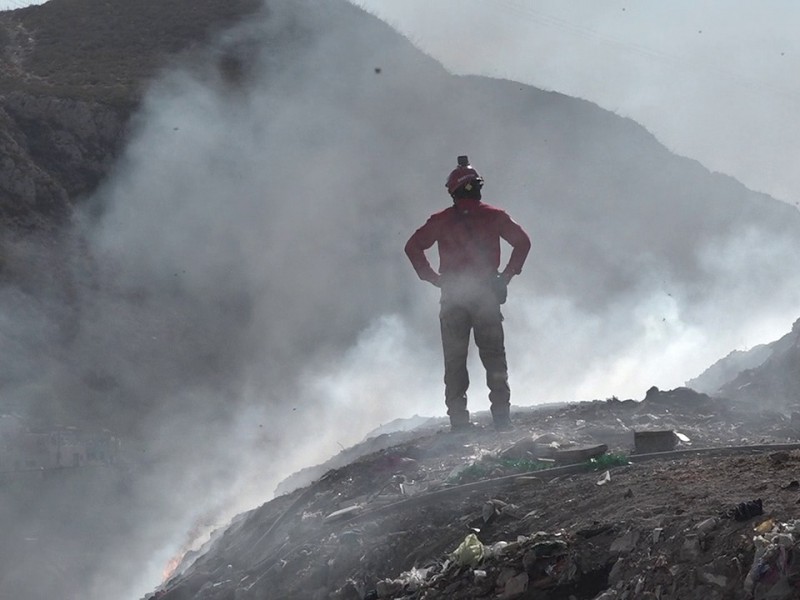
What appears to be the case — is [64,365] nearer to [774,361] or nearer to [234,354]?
[234,354]

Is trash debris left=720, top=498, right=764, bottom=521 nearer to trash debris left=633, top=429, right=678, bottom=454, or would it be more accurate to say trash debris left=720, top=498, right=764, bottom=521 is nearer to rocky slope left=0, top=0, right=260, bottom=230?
trash debris left=633, top=429, right=678, bottom=454

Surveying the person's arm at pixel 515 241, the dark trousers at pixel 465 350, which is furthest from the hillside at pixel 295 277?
the person's arm at pixel 515 241

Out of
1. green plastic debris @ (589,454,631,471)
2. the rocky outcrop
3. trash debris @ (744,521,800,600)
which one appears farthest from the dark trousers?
the rocky outcrop

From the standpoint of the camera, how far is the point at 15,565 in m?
14.9

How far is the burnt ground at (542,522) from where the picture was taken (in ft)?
13.5

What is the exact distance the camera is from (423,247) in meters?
8.54

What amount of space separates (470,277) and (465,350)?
0.58 meters

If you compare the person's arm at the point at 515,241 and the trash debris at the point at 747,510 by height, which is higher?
the person's arm at the point at 515,241

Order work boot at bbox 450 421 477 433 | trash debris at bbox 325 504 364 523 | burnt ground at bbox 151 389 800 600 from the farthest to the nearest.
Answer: work boot at bbox 450 421 477 433
trash debris at bbox 325 504 364 523
burnt ground at bbox 151 389 800 600

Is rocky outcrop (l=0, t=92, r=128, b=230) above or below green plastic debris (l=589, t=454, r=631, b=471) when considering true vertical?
above

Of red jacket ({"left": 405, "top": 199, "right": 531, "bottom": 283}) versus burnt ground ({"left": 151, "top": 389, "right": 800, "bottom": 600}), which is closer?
burnt ground ({"left": 151, "top": 389, "right": 800, "bottom": 600})

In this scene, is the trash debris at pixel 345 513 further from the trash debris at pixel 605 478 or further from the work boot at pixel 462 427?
the work boot at pixel 462 427

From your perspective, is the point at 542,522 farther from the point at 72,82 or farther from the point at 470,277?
the point at 72,82

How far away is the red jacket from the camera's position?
8.39 m
